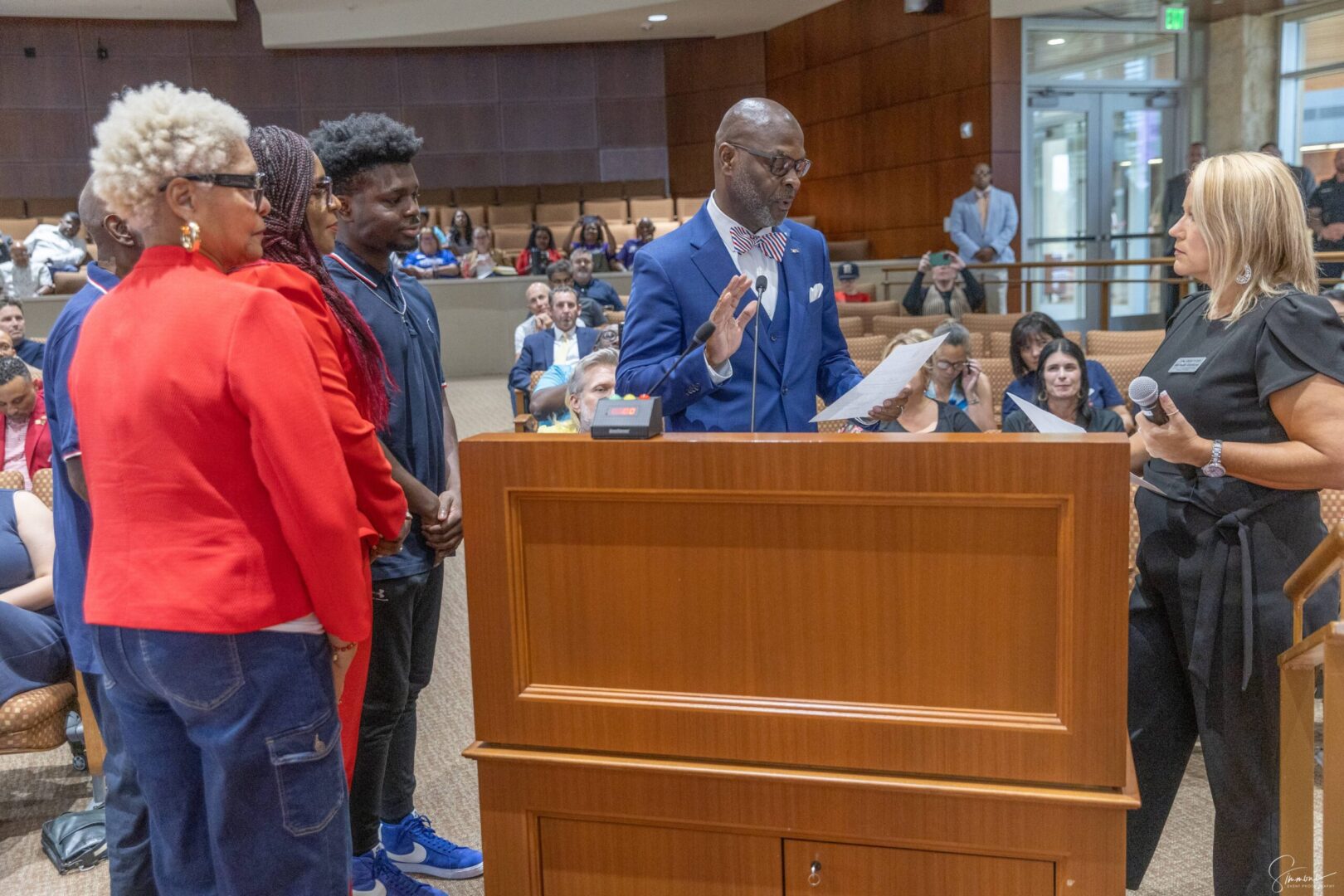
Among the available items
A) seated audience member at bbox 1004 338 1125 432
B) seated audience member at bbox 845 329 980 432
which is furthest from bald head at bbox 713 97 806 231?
seated audience member at bbox 1004 338 1125 432

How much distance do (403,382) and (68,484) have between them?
547 mm

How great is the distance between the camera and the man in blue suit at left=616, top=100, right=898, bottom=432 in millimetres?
1836

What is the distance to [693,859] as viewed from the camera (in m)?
1.38

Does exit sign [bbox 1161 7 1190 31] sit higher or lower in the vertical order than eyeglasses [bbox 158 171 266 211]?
higher

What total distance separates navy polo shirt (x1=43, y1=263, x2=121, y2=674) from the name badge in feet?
5.42

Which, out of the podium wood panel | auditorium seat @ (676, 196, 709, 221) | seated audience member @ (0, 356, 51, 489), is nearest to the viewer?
the podium wood panel

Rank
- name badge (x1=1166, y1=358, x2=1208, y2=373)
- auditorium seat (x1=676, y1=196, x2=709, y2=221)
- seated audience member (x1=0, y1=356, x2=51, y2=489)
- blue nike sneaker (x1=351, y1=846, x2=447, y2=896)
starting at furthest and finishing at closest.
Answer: auditorium seat (x1=676, y1=196, x2=709, y2=221), seated audience member (x1=0, y1=356, x2=51, y2=489), blue nike sneaker (x1=351, y1=846, x2=447, y2=896), name badge (x1=1166, y1=358, x2=1208, y2=373)

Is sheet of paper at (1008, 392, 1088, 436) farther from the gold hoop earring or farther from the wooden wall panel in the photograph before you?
the wooden wall panel

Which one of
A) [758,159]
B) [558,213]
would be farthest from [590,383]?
[558,213]

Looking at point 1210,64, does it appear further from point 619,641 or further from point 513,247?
point 619,641

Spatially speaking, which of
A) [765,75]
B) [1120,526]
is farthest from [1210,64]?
[1120,526]

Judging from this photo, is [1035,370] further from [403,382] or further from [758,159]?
[403,382]

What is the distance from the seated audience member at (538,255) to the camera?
10430 mm

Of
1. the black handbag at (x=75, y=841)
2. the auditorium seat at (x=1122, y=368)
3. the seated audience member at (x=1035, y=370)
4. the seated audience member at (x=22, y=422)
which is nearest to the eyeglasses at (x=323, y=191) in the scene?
the black handbag at (x=75, y=841)
